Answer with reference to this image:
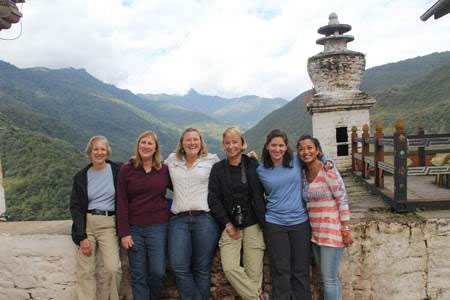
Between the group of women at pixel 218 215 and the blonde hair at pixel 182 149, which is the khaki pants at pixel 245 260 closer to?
the group of women at pixel 218 215

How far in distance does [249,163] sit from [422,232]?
5.73 ft

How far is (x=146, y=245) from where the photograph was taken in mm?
3051

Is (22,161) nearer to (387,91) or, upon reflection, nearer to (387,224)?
(387,224)

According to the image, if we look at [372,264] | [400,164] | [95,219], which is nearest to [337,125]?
[400,164]

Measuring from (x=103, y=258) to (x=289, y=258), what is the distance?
5.06ft

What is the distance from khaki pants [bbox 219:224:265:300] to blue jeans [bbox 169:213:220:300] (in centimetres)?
12

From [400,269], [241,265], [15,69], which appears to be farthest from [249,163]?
[15,69]

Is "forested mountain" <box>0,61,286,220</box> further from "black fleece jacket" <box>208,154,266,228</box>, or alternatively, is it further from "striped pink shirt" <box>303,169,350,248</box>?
"striped pink shirt" <box>303,169,350,248</box>

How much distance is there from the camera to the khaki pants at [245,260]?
297 centimetres

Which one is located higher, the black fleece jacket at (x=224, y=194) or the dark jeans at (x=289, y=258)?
the black fleece jacket at (x=224, y=194)

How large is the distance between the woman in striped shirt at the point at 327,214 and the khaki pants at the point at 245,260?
0.47 m

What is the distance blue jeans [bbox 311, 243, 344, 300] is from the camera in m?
2.93

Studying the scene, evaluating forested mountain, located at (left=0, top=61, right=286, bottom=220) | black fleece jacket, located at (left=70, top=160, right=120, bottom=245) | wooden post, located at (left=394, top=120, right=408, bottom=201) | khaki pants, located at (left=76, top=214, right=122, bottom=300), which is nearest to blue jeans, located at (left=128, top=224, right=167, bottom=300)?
khaki pants, located at (left=76, top=214, right=122, bottom=300)

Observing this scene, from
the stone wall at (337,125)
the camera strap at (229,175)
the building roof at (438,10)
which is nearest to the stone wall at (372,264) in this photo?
the camera strap at (229,175)
